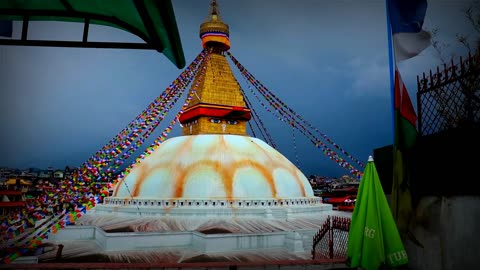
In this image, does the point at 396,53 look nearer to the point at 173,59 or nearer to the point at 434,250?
the point at 434,250

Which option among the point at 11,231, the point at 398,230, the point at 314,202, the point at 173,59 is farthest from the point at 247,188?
the point at 173,59

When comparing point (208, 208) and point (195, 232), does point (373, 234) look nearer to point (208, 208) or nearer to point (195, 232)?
point (195, 232)

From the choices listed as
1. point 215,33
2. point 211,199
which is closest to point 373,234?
point 211,199

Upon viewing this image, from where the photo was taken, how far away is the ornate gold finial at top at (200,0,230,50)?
1980 cm

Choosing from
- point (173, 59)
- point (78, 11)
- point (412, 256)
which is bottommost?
point (412, 256)

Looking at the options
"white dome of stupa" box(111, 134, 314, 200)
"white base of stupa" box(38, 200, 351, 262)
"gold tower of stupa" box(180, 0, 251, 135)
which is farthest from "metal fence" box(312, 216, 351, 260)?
"gold tower of stupa" box(180, 0, 251, 135)

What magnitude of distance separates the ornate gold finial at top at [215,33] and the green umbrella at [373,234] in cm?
1622

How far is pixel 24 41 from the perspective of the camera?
11.1 feet

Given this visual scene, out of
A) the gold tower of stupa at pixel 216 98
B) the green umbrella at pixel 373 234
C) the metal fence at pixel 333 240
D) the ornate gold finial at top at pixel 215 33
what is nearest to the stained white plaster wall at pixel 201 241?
the metal fence at pixel 333 240

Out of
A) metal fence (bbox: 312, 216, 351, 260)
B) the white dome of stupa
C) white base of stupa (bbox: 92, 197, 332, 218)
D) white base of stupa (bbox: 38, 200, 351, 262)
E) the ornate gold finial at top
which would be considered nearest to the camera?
metal fence (bbox: 312, 216, 351, 260)

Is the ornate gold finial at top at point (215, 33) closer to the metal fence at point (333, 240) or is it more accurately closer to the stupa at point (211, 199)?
the stupa at point (211, 199)

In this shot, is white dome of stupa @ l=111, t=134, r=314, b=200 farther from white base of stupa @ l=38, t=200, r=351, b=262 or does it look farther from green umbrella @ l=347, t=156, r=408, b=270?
green umbrella @ l=347, t=156, r=408, b=270

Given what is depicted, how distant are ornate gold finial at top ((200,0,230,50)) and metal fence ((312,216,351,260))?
43.0ft

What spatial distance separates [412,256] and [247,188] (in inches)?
402
